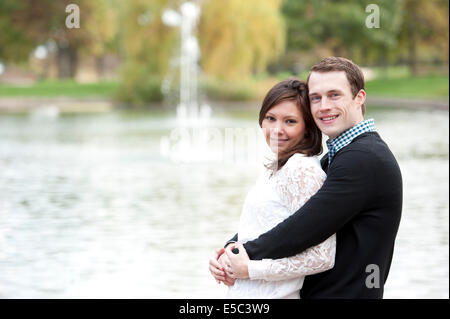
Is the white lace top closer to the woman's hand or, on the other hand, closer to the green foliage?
the woman's hand

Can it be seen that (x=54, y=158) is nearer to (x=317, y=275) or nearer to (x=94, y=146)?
(x=94, y=146)

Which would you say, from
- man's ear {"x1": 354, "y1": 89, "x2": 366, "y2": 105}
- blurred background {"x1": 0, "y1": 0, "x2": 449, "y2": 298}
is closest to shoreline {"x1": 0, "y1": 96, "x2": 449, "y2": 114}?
blurred background {"x1": 0, "y1": 0, "x2": 449, "y2": 298}

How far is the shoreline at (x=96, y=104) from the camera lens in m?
24.7

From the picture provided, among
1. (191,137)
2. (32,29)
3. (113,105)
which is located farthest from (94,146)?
(32,29)

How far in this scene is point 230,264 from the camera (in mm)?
2225

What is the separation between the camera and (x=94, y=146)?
592 inches

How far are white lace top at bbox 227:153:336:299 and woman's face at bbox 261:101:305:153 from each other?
0.07 meters

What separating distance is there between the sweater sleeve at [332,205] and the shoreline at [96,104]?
18588 mm

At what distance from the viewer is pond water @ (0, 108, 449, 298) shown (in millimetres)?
5305

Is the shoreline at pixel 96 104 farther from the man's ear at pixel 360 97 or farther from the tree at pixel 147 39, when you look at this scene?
the man's ear at pixel 360 97

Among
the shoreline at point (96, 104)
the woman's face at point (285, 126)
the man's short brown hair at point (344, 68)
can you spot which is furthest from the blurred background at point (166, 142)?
the man's short brown hair at point (344, 68)

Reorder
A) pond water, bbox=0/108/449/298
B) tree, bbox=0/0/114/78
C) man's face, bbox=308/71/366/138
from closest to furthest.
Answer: man's face, bbox=308/71/366/138
pond water, bbox=0/108/449/298
tree, bbox=0/0/114/78

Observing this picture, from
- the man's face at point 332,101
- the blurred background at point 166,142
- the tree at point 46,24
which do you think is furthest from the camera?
the tree at point 46,24

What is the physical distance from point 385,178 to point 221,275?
21.0 inches
